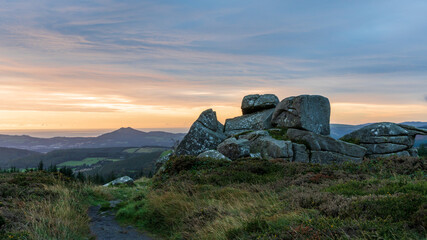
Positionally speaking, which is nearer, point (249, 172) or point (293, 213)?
Answer: point (293, 213)

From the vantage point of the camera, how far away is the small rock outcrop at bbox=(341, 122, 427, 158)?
22.8m

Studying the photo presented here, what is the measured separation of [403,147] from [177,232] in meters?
19.9

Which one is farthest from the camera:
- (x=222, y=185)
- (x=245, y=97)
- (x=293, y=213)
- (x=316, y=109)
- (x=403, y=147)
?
(x=245, y=97)

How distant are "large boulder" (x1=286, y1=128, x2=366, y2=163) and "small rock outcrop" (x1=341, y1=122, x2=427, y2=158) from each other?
64.9 inches

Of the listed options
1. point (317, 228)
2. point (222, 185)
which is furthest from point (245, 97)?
point (317, 228)

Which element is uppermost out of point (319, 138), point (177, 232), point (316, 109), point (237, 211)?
point (316, 109)

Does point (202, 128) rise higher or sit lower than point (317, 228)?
higher

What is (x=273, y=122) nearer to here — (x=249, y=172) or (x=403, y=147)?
(x=403, y=147)

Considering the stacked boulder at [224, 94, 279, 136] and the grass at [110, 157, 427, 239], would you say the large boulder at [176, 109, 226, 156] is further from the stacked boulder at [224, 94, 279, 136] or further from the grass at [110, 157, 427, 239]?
the grass at [110, 157, 427, 239]

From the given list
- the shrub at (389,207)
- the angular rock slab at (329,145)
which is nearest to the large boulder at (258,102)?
the angular rock slab at (329,145)

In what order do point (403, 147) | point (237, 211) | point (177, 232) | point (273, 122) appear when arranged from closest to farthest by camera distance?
1. point (237, 211)
2. point (177, 232)
3. point (403, 147)
4. point (273, 122)

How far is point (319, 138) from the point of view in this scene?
2242cm

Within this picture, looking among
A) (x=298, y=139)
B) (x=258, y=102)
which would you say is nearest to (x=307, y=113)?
(x=298, y=139)

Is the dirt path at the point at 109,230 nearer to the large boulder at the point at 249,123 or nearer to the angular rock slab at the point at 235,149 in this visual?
the angular rock slab at the point at 235,149
